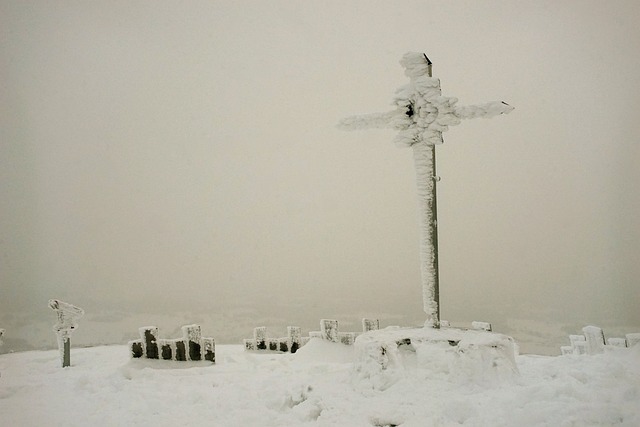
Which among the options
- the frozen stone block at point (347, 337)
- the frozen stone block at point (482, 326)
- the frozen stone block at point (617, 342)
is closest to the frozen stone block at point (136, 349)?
the frozen stone block at point (347, 337)

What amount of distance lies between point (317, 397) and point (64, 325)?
4876mm

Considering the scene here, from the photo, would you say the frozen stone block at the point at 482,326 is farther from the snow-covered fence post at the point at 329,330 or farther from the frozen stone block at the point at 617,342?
the frozen stone block at the point at 617,342

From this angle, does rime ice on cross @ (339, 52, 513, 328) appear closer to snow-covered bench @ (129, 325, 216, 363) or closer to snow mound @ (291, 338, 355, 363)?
snow mound @ (291, 338, 355, 363)

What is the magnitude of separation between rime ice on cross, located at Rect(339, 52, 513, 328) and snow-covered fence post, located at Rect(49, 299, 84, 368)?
5833 millimetres

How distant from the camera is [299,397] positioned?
498 cm

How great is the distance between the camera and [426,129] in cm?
617

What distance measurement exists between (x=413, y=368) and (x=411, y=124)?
10.9 ft

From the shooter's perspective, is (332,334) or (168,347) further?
(332,334)

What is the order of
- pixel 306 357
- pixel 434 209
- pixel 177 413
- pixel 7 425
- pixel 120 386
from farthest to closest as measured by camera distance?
1. pixel 306 357
2. pixel 434 209
3. pixel 120 386
4. pixel 177 413
5. pixel 7 425

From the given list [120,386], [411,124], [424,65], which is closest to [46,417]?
→ [120,386]

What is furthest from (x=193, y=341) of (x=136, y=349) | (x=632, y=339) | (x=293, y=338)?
(x=632, y=339)

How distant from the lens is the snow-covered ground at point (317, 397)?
387cm

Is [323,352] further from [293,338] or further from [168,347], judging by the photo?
[168,347]

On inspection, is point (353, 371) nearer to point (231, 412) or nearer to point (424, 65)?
point (231, 412)
